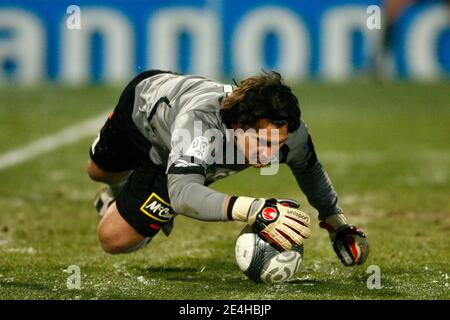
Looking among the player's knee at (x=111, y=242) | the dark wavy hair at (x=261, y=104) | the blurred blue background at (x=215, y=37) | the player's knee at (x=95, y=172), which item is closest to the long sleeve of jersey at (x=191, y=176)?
the dark wavy hair at (x=261, y=104)

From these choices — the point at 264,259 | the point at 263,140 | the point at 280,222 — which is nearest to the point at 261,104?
the point at 263,140

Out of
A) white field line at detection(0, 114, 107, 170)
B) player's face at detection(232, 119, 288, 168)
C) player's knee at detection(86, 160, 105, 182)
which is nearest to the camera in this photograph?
player's face at detection(232, 119, 288, 168)

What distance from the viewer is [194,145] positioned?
213 inches

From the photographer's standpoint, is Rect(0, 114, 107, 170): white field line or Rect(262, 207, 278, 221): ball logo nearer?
Rect(262, 207, 278, 221): ball logo

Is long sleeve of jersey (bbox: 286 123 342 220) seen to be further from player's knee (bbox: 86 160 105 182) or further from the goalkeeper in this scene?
player's knee (bbox: 86 160 105 182)

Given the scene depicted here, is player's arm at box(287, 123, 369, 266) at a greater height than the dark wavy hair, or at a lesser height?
lesser

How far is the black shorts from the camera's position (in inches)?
248

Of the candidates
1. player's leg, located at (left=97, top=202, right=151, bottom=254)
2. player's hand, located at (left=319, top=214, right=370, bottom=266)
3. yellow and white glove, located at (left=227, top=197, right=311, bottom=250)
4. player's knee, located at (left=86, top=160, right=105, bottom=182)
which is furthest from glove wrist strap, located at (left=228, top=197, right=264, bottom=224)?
player's knee, located at (left=86, top=160, right=105, bottom=182)

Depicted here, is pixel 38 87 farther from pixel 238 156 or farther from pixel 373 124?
pixel 238 156

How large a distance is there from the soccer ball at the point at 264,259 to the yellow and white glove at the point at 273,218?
0.51 ft

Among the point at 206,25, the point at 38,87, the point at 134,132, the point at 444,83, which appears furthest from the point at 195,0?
the point at 134,132

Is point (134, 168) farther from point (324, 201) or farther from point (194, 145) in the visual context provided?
point (194, 145)

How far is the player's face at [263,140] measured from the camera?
17.9ft

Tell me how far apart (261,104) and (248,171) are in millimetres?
4914
